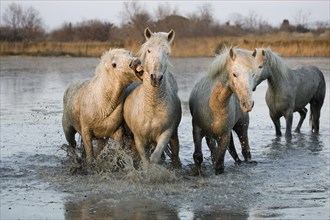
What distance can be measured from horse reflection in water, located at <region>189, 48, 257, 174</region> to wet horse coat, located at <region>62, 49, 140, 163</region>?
41.5 inches

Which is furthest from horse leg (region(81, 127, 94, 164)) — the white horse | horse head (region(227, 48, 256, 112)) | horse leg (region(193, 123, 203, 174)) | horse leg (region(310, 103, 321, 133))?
horse leg (region(310, 103, 321, 133))

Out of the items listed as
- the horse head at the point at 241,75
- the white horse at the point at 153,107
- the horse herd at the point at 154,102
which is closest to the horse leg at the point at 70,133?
the horse herd at the point at 154,102

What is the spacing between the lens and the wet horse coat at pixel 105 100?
801 cm

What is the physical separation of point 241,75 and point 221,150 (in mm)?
1318

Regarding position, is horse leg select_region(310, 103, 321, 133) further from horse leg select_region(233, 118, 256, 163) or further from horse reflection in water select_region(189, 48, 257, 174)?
horse reflection in water select_region(189, 48, 257, 174)

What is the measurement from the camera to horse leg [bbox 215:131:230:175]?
836 centimetres

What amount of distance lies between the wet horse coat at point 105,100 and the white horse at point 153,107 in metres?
0.20

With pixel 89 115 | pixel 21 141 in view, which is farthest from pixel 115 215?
pixel 21 141

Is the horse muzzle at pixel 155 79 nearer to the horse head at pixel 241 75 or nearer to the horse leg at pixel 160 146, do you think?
the horse leg at pixel 160 146

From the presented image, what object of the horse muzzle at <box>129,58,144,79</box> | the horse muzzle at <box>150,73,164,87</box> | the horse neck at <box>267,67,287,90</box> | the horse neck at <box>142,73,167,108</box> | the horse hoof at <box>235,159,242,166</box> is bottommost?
the horse hoof at <box>235,159,242,166</box>

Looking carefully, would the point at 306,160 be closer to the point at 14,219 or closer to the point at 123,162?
the point at 123,162

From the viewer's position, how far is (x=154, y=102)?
7684mm

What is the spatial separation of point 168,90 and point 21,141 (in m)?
4.68

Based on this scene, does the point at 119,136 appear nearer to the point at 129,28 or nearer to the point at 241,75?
the point at 241,75
